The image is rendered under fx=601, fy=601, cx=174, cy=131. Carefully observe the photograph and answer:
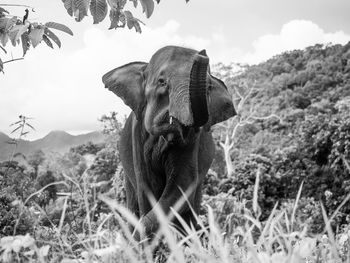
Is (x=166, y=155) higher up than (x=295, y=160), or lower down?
higher up

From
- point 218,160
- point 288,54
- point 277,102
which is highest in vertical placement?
point 288,54

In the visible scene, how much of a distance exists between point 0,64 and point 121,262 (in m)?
2.12

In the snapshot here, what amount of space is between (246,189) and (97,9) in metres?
14.2

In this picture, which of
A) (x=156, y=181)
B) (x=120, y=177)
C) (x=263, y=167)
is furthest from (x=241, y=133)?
(x=156, y=181)

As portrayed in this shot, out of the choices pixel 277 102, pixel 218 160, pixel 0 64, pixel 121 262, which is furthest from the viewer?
pixel 277 102

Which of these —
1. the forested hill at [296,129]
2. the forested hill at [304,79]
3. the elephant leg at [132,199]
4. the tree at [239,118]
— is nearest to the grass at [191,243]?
the elephant leg at [132,199]

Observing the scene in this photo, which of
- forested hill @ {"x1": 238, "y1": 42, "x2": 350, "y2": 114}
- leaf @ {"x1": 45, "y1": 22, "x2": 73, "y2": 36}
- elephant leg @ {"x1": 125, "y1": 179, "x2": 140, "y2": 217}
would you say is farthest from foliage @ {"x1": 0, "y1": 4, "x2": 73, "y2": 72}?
forested hill @ {"x1": 238, "y1": 42, "x2": 350, "y2": 114}

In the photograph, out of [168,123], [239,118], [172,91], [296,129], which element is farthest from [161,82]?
[239,118]


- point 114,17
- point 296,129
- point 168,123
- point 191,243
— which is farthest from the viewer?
point 296,129

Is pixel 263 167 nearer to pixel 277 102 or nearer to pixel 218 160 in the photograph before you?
pixel 218 160

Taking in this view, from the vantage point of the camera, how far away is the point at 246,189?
56.6 ft

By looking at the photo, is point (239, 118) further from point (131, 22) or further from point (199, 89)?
point (199, 89)

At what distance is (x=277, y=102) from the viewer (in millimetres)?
44469

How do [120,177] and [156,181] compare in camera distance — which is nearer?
[156,181]
